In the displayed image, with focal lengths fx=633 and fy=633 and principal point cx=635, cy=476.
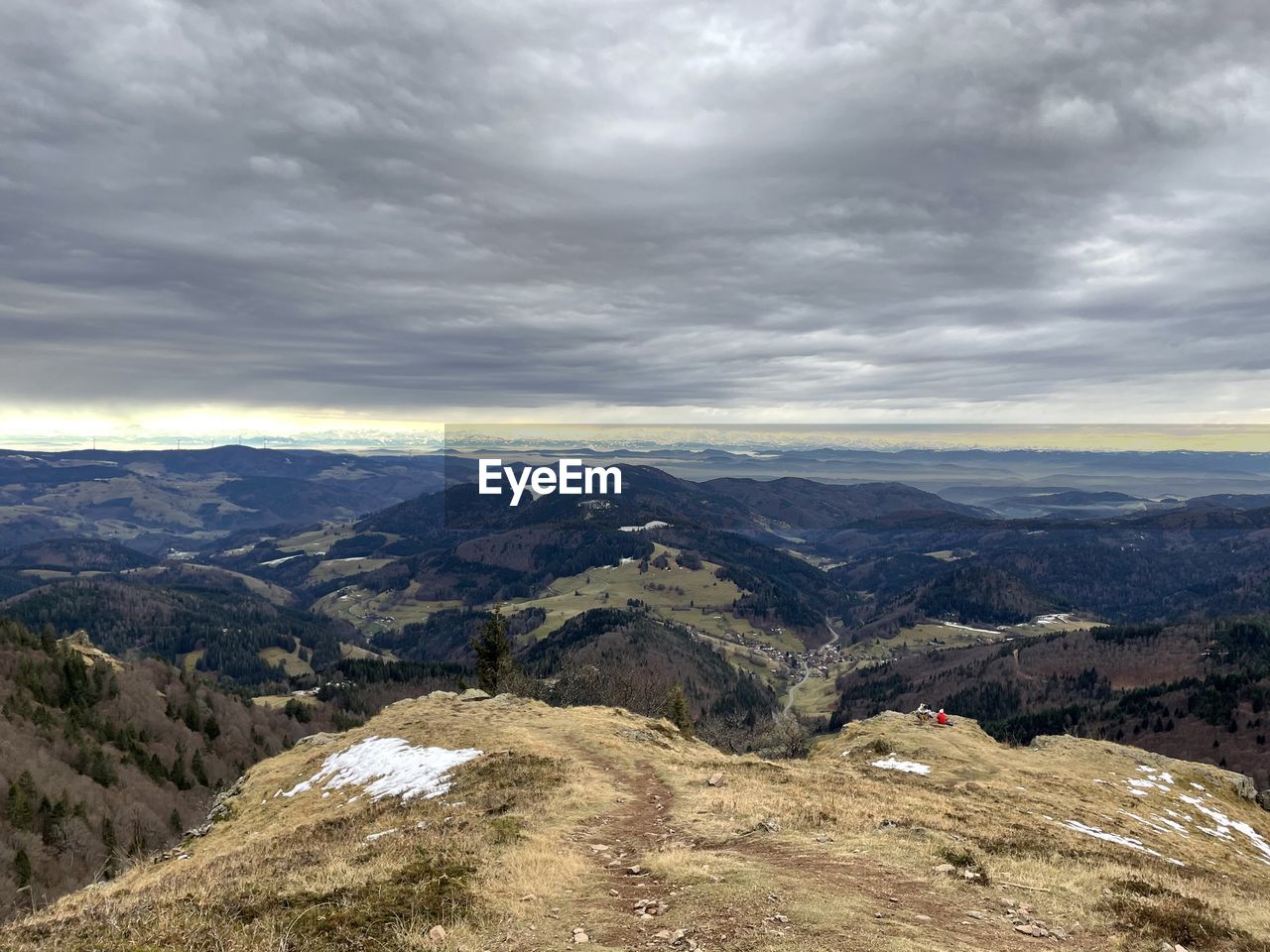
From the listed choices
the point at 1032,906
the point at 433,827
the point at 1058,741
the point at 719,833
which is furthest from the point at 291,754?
the point at 1058,741

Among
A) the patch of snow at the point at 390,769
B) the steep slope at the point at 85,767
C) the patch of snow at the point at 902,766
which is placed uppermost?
the patch of snow at the point at 390,769

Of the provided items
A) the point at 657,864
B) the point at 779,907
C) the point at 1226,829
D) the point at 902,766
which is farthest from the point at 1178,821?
the point at 779,907

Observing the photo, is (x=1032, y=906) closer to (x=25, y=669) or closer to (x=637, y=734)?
(x=637, y=734)

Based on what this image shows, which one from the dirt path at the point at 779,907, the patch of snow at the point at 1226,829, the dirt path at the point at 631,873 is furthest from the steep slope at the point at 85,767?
the patch of snow at the point at 1226,829

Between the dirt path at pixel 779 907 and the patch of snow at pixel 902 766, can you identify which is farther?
the patch of snow at pixel 902 766

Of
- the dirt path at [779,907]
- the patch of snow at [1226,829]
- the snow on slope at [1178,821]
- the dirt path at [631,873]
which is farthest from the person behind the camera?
the patch of snow at [1226,829]

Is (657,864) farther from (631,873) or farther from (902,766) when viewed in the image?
(902,766)

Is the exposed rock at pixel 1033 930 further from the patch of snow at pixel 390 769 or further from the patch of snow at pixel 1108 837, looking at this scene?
the patch of snow at pixel 390 769
